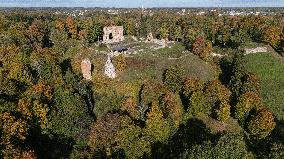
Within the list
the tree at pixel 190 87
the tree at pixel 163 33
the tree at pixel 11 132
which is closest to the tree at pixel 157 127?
the tree at pixel 190 87

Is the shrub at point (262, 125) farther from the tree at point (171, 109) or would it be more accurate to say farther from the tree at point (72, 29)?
the tree at point (72, 29)

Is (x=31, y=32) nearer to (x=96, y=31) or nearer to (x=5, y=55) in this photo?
(x=96, y=31)

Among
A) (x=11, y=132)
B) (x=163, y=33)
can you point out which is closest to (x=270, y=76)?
(x=163, y=33)

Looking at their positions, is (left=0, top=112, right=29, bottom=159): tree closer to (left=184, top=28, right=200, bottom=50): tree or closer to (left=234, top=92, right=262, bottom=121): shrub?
(left=234, top=92, right=262, bottom=121): shrub

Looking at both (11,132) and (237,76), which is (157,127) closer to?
(11,132)

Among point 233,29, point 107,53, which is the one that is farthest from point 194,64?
point 233,29

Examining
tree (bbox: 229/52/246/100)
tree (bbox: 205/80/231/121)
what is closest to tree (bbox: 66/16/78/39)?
tree (bbox: 229/52/246/100)
